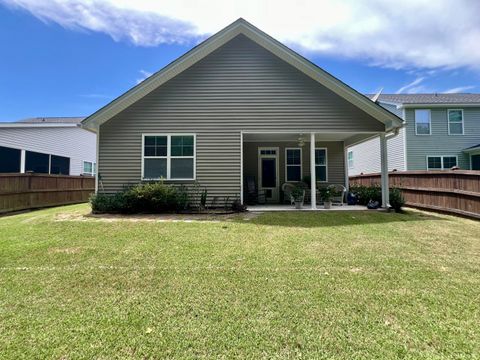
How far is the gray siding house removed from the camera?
32.9ft

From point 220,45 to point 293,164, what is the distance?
5780mm

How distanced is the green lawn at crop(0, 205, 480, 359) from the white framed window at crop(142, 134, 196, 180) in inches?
151

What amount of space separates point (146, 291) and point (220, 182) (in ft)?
21.7

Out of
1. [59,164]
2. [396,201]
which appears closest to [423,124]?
[396,201]

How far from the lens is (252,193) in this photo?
1216cm

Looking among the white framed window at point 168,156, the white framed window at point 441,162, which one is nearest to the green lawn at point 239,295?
the white framed window at point 168,156

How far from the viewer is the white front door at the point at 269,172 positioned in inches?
508

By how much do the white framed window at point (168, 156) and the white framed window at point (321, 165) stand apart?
584cm

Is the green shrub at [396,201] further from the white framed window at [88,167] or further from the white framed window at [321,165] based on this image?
the white framed window at [88,167]

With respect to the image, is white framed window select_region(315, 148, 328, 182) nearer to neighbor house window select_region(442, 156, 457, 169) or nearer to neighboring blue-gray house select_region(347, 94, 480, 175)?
neighboring blue-gray house select_region(347, 94, 480, 175)

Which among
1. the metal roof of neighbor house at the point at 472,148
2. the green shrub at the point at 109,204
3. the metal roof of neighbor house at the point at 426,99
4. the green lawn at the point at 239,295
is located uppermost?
the metal roof of neighbor house at the point at 426,99

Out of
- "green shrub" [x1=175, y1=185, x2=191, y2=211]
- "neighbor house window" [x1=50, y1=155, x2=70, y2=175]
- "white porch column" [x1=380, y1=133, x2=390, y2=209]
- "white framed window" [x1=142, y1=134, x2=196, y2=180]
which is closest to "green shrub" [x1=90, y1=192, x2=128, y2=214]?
"white framed window" [x1=142, y1=134, x2=196, y2=180]

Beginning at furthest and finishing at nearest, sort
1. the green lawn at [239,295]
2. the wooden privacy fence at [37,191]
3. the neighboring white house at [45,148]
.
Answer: the neighboring white house at [45,148], the wooden privacy fence at [37,191], the green lawn at [239,295]

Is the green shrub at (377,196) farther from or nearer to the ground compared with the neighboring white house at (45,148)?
nearer to the ground
